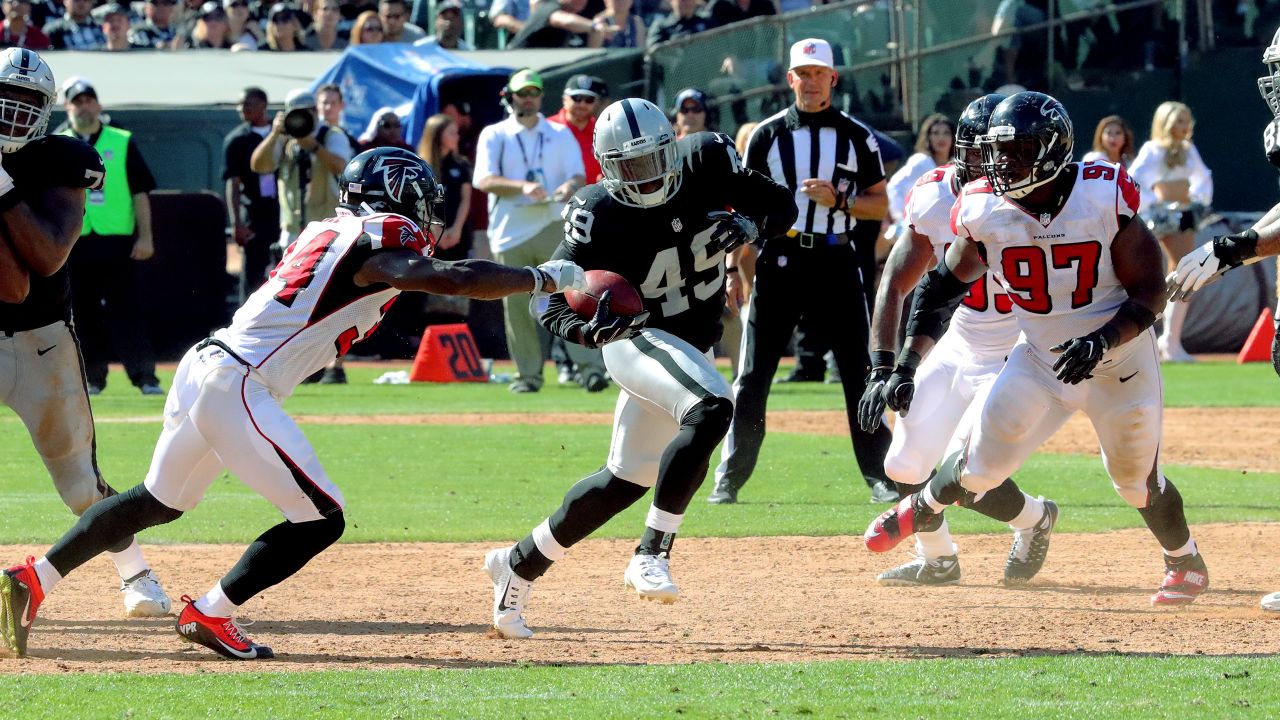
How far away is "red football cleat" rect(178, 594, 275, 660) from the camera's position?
5.65m

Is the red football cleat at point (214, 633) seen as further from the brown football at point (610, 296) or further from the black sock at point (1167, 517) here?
the black sock at point (1167, 517)

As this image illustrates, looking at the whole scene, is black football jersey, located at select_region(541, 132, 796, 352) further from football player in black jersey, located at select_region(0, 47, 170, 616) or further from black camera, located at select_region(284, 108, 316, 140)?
black camera, located at select_region(284, 108, 316, 140)

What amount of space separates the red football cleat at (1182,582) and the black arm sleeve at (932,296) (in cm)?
127

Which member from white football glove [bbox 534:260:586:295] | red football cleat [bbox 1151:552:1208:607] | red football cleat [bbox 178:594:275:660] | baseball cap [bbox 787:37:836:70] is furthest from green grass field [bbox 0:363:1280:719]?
baseball cap [bbox 787:37:836:70]

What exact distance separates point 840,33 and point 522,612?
1256 cm

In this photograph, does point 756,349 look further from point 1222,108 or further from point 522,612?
point 1222,108

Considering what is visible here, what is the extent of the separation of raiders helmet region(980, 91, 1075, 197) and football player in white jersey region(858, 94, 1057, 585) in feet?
2.72

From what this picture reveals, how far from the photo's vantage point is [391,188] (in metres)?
5.82

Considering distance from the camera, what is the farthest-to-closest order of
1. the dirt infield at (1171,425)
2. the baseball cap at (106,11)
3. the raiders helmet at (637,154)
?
the baseball cap at (106,11)
the dirt infield at (1171,425)
the raiders helmet at (637,154)

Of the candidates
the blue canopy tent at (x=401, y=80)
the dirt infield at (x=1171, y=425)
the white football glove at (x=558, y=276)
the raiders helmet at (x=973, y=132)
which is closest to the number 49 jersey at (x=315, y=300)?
the white football glove at (x=558, y=276)

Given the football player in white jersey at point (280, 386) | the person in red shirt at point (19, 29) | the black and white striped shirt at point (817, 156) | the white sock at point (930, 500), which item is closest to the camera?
the football player in white jersey at point (280, 386)

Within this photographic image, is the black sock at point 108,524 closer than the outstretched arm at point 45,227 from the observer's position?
Yes

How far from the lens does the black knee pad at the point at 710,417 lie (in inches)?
234

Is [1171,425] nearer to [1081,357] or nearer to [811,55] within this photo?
[811,55]
